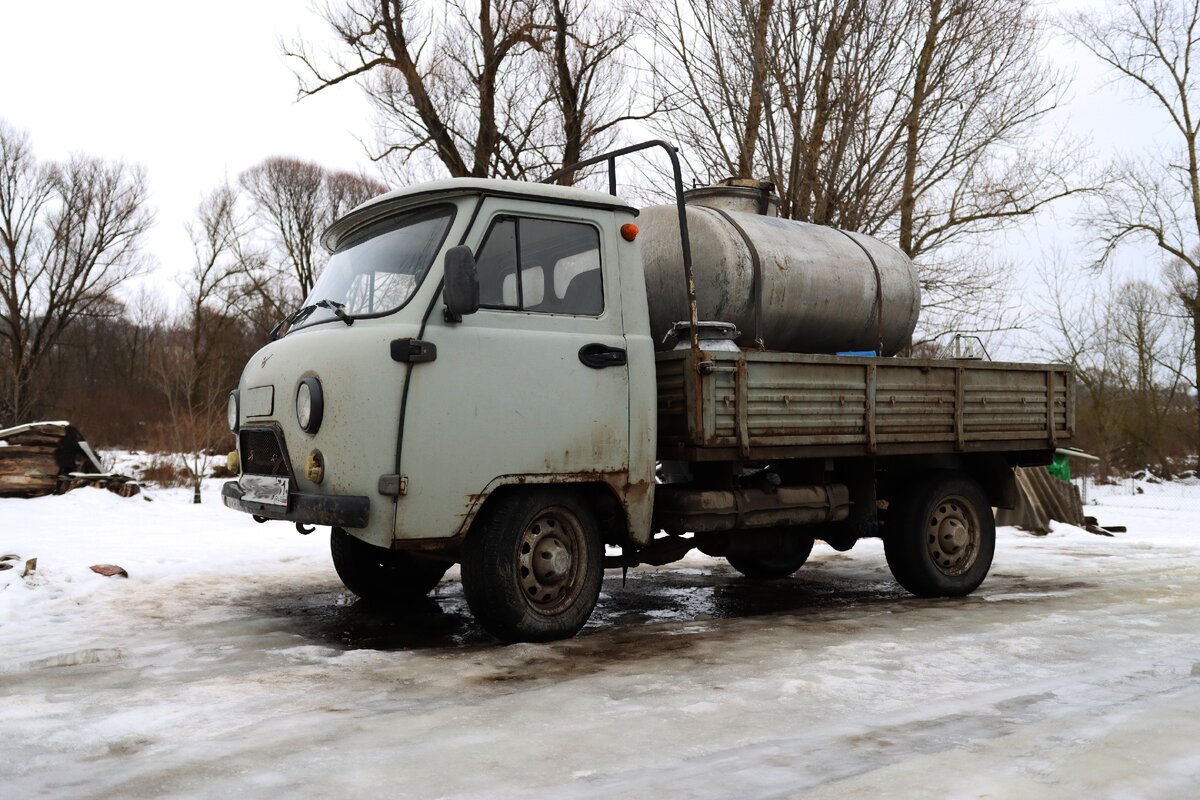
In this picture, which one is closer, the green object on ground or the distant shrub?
the green object on ground

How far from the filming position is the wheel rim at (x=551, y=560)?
536 centimetres

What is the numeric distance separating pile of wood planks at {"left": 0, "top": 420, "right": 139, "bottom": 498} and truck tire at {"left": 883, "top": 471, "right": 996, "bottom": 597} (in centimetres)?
997

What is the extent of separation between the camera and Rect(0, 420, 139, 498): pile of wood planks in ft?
40.0

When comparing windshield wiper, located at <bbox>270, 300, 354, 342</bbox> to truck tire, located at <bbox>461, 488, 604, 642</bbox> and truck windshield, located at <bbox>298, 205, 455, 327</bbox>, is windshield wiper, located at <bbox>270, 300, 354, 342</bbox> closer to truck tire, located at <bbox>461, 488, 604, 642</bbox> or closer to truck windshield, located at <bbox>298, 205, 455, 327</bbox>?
truck windshield, located at <bbox>298, 205, 455, 327</bbox>

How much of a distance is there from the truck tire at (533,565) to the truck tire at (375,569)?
56.4 inches

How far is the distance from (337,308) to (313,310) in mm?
424

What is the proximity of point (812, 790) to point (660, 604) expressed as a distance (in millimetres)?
3972

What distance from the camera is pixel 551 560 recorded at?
5410 mm

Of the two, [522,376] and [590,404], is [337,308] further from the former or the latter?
[590,404]

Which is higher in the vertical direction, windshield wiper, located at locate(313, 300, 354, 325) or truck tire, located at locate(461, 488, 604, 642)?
windshield wiper, located at locate(313, 300, 354, 325)

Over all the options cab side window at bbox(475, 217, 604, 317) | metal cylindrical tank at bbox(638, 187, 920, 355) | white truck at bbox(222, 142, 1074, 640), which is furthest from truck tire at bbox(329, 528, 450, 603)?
metal cylindrical tank at bbox(638, 187, 920, 355)

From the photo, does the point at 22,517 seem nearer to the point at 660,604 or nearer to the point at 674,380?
the point at 660,604

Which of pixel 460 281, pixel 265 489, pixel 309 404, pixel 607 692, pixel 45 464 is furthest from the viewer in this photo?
pixel 45 464

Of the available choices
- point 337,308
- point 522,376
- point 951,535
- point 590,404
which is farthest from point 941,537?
point 337,308
